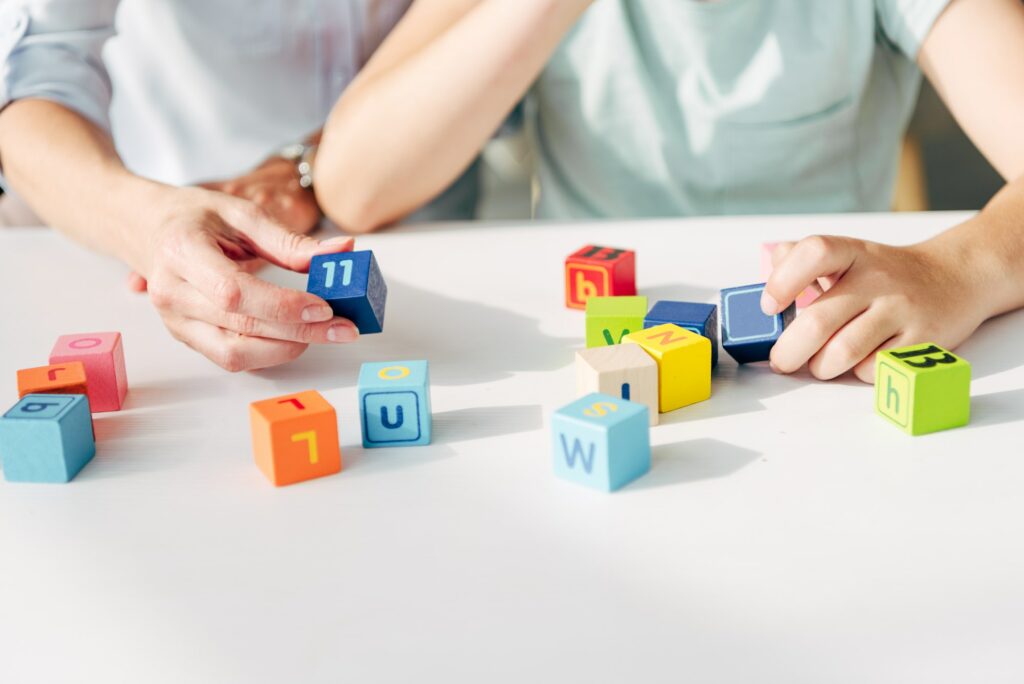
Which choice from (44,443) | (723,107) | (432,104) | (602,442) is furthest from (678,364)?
(723,107)

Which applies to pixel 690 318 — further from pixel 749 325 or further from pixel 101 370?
pixel 101 370

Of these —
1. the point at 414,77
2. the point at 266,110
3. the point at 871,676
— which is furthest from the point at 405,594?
the point at 266,110

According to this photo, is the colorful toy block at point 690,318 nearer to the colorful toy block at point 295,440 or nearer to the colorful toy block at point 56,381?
the colorful toy block at point 295,440

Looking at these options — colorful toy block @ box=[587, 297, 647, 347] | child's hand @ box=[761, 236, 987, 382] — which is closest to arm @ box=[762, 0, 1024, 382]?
child's hand @ box=[761, 236, 987, 382]

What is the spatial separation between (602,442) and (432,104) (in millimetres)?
673

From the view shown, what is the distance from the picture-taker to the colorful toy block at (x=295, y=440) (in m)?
Answer: 0.72

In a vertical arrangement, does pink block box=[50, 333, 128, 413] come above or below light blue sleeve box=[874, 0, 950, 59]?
below

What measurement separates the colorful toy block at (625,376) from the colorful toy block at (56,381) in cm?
40

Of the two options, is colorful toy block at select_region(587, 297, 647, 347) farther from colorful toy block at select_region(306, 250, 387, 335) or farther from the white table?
colorful toy block at select_region(306, 250, 387, 335)

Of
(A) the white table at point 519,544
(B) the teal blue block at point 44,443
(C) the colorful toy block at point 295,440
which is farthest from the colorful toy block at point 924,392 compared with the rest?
(B) the teal blue block at point 44,443

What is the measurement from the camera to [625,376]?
788 millimetres

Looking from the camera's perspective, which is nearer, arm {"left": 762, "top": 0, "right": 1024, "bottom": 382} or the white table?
the white table

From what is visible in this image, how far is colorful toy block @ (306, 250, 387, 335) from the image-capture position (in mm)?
862

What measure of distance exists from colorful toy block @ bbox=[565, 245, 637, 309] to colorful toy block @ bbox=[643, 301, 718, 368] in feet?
0.32
